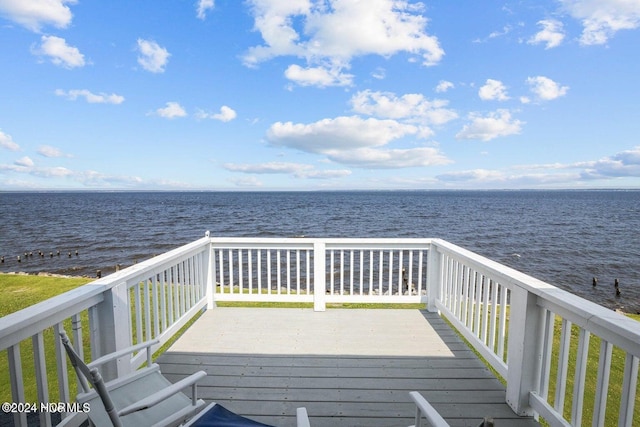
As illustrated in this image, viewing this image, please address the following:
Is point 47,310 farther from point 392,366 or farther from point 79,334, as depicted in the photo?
point 392,366

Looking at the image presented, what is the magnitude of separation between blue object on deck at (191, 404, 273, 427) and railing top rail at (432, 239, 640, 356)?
1669mm

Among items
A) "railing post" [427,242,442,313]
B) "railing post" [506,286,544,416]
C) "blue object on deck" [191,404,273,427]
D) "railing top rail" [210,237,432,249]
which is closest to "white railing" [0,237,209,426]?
"railing top rail" [210,237,432,249]

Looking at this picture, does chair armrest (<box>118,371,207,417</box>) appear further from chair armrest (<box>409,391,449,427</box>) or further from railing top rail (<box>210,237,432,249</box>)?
railing top rail (<box>210,237,432,249</box>)

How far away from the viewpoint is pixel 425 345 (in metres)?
3.40

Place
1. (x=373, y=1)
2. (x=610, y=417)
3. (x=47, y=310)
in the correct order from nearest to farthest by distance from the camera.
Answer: (x=47, y=310) < (x=610, y=417) < (x=373, y=1)

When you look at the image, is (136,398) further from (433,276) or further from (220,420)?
(433,276)

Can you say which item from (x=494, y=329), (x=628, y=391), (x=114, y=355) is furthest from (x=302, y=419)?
(x=494, y=329)

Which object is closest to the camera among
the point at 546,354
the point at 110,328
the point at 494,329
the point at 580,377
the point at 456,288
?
the point at 580,377

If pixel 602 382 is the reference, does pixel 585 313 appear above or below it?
above

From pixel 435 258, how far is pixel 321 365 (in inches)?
84.3

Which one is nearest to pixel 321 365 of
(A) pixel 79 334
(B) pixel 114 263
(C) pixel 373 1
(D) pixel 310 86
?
(A) pixel 79 334

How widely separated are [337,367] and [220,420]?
155 centimetres

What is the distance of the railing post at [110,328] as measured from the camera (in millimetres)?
2262

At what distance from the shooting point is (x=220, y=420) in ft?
5.30
